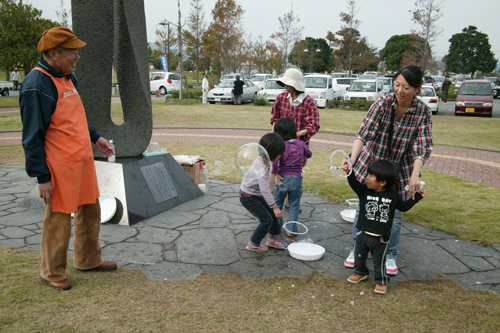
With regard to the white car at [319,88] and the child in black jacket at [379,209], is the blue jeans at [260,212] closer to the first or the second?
the child in black jacket at [379,209]

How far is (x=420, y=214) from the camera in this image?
5016mm

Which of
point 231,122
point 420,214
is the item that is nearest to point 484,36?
point 231,122

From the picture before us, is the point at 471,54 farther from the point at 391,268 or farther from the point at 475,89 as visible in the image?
the point at 391,268

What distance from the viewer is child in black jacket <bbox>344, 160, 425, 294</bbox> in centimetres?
306

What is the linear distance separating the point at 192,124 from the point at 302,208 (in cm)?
923

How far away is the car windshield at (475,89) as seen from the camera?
61.1 ft

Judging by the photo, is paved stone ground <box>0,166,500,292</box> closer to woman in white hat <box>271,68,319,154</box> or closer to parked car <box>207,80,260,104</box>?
woman in white hat <box>271,68,319,154</box>

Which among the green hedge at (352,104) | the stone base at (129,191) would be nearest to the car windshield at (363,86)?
the green hedge at (352,104)

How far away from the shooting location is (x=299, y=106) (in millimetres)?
4656

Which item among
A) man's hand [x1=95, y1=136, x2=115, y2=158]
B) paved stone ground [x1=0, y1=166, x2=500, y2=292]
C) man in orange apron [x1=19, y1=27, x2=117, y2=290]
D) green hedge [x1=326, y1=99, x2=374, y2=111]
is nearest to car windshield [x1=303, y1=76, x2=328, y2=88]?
green hedge [x1=326, y1=99, x2=374, y2=111]

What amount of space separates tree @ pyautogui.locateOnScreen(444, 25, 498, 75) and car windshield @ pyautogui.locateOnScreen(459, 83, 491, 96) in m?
56.0

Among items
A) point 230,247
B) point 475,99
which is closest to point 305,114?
point 230,247

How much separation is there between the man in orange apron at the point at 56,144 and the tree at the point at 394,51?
238 feet

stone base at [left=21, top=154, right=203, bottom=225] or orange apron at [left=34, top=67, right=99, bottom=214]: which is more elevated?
orange apron at [left=34, top=67, right=99, bottom=214]
